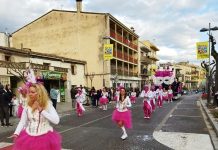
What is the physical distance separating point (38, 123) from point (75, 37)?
1834 inches

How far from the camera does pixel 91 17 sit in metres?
51.6

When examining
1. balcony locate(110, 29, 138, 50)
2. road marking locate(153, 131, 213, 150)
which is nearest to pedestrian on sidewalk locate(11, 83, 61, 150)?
road marking locate(153, 131, 213, 150)

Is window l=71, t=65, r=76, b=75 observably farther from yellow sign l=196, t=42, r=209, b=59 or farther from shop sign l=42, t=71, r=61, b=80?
yellow sign l=196, t=42, r=209, b=59

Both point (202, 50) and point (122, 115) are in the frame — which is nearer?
point (122, 115)

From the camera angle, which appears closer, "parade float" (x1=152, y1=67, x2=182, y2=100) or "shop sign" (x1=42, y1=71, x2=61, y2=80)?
"shop sign" (x1=42, y1=71, x2=61, y2=80)

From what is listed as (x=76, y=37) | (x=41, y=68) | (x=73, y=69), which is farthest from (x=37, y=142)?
(x=76, y=37)

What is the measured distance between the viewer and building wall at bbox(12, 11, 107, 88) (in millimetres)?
51438

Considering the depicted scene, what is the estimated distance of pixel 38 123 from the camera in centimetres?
554

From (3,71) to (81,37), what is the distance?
84.1 ft

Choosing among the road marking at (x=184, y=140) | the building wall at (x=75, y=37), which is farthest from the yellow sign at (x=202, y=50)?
the building wall at (x=75, y=37)

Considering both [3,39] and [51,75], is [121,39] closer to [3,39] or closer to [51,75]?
[3,39]

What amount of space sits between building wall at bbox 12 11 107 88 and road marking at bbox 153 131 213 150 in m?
39.4

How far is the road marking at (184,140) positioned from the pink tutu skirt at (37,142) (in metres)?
4.97

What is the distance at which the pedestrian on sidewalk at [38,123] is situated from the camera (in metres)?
5.38
